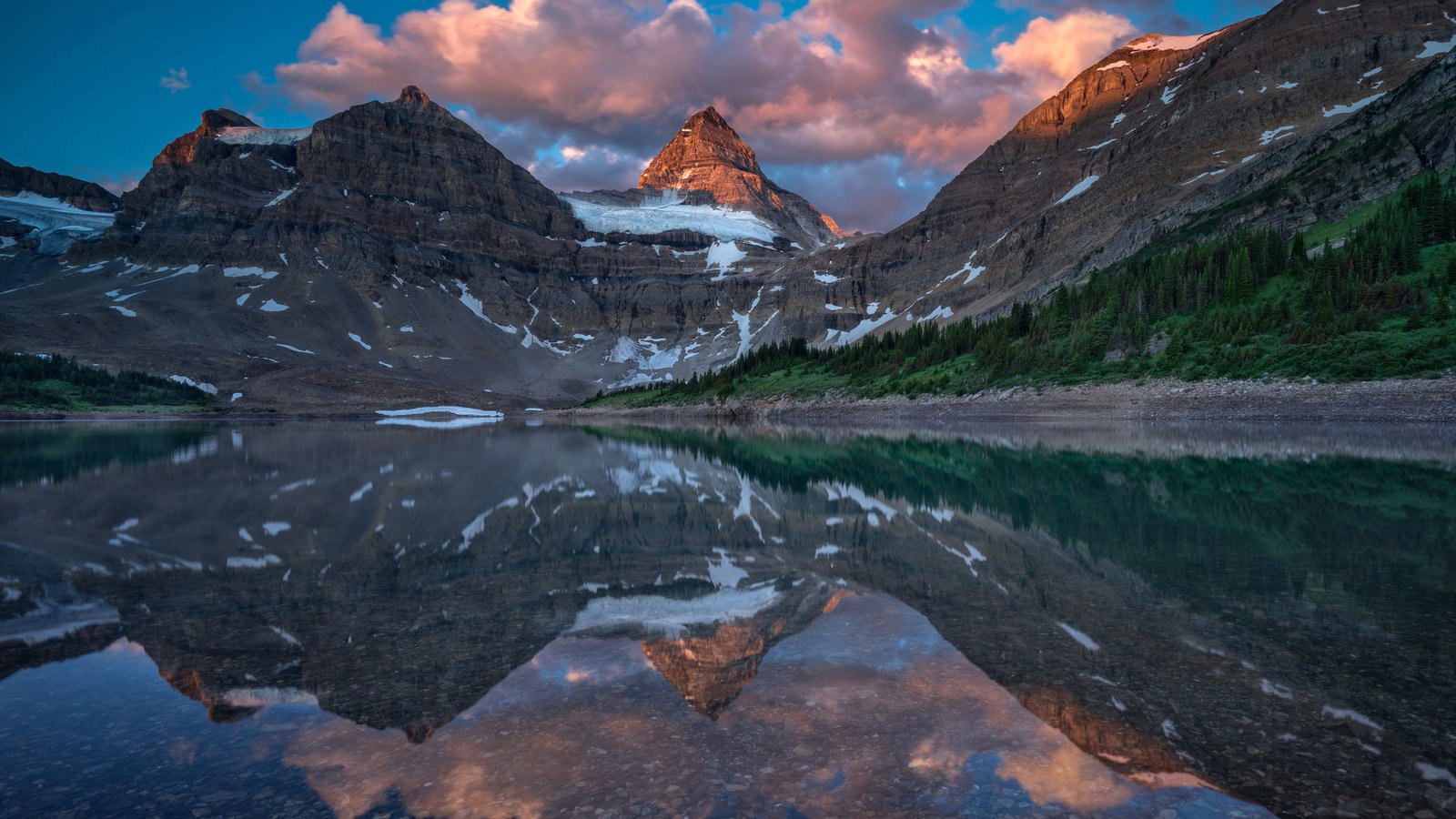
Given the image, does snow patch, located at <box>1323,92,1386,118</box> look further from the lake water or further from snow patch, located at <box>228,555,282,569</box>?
snow patch, located at <box>228,555,282,569</box>

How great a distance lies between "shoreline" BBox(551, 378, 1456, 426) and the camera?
36031 mm

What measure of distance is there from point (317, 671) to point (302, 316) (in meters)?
193

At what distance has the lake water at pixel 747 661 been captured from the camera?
15.6ft

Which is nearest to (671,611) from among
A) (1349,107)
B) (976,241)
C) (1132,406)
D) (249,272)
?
(1132,406)

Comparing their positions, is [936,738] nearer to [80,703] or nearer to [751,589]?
[751,589]

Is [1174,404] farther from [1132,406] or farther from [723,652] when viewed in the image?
[723,652]

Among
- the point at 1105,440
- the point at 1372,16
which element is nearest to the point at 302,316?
the point at 1105,440

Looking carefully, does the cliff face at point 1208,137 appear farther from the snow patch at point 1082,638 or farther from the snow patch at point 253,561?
the snow patch at point 253,561

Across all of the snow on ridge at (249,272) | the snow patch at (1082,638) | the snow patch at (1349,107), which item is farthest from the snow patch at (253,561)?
the snow on ridge at (249,272)

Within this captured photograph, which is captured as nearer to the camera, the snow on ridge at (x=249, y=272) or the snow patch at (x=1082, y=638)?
the snow patch at (x=1082, y=638)

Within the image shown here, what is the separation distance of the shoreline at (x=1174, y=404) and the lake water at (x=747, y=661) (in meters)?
26.0

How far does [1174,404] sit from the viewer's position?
48.0 metres

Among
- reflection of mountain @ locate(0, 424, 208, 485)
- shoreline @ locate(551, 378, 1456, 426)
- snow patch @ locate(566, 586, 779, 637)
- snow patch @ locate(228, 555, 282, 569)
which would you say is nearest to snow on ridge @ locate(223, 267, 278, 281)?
reflection of mountain @ locate(0, 424, 208, 485)

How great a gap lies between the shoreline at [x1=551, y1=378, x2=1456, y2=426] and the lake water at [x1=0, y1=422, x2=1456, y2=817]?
26003 mm
